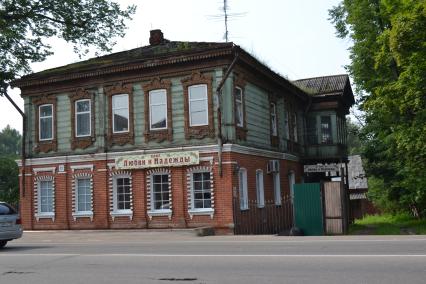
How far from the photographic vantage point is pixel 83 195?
25594mm

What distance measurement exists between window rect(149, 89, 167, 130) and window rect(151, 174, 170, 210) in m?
2.24

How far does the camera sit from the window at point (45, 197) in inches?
1040

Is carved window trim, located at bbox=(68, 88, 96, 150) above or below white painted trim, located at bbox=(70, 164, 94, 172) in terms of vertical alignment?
above

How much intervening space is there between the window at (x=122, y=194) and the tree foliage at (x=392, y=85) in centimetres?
1145

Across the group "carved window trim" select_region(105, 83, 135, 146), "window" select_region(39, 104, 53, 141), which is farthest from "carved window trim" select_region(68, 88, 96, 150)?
"window" select_region(39, 104, 53, 141)

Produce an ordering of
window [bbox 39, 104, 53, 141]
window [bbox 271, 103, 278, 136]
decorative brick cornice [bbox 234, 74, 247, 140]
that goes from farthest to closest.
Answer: window [bbox 271, 103, 278, 136]
window [bbox 39, 104, 53, 141]
decorative brick cornice [bbox 234, 74, 247, 140]

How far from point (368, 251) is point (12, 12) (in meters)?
22.3

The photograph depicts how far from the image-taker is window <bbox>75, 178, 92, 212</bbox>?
25.4m

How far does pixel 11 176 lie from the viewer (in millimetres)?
56812

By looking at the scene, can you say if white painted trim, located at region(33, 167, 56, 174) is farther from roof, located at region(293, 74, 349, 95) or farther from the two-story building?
roof, located at region(293, 74, 349, 95)

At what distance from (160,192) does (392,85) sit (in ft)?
36.6

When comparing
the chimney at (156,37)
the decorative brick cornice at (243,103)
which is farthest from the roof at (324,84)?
the chimney at (156,37)

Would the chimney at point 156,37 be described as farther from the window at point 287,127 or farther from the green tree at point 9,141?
the green tree at point 9,141

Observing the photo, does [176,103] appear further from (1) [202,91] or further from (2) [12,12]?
(2) [12,12]
